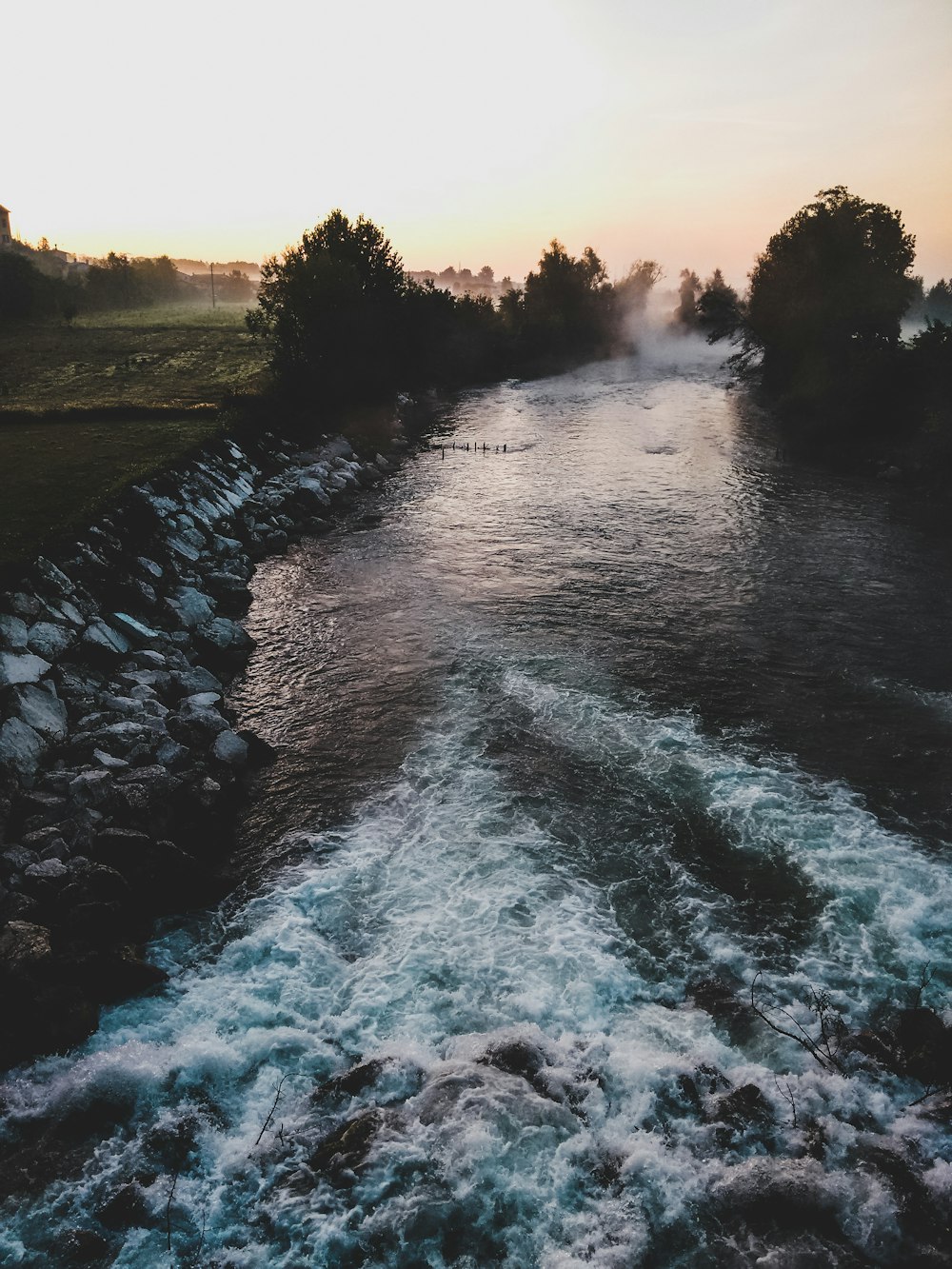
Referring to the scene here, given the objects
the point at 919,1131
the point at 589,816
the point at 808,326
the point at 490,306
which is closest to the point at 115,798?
the point at 589,816

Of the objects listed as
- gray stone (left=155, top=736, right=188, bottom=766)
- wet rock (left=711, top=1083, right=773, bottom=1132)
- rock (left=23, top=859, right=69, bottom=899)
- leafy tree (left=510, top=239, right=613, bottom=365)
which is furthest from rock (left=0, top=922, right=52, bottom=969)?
leafy tree (left=510, top=239, right=613, bottom=365)

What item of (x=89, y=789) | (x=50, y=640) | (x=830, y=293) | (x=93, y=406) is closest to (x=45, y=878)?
(x=89, y=789)

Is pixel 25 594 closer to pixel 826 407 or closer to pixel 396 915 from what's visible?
pixel 396 915

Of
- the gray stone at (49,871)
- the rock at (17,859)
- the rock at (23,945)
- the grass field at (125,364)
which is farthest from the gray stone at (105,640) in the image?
the grass field at (125,364)

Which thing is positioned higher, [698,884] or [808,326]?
[808,326]

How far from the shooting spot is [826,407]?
4894 centimetres

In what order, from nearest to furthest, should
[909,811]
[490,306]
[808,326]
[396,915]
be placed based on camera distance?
[396,915] → [909,811] → [808,326] → [490,306]

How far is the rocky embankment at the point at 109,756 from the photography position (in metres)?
11.6

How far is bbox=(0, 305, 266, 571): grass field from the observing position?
2408cm

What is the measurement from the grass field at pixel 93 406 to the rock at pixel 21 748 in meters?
5.77

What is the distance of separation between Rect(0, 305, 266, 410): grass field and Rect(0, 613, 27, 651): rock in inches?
997

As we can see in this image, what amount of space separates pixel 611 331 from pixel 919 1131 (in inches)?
4468

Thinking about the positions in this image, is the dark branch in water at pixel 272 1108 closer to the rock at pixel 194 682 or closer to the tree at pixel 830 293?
the rock at pixel 194 682

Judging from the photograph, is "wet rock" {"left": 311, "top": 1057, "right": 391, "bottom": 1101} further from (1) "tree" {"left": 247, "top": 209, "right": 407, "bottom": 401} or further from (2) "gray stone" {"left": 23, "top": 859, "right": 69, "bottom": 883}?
(1) "tree" {"left": 247, "top": 209, "right": 407, "bottom": 401}
